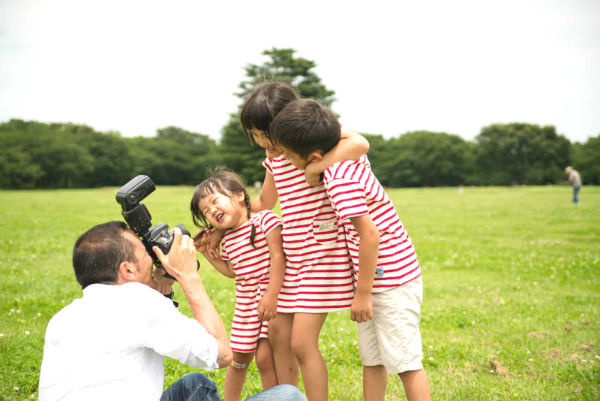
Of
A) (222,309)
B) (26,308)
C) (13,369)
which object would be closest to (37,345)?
(13,369)

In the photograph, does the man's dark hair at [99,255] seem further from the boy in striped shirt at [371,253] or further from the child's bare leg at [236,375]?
the child's bare leg at [236,375]

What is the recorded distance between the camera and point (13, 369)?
13.4 ft

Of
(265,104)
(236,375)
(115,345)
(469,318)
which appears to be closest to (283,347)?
(236,375)

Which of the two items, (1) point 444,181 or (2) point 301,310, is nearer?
(2) point 301,310

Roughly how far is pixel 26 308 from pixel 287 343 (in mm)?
4191

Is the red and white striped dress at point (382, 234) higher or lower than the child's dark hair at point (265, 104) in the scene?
lower

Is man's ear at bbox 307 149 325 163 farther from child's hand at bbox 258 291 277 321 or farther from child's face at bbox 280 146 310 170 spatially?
child's hand at bbox 258 291 277 321

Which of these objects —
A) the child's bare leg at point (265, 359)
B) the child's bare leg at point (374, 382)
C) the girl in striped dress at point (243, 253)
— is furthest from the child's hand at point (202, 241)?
the child's bare leg at point (374, 382)

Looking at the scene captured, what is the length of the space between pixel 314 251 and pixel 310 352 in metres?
0.61

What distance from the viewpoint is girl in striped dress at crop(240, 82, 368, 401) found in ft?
9.56

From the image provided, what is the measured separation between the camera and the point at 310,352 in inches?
115

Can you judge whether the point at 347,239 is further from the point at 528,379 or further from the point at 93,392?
the point at 528,379

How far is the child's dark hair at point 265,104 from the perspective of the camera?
2.88 metres

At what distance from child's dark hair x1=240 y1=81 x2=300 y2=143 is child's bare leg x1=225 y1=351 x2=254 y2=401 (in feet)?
5.00
